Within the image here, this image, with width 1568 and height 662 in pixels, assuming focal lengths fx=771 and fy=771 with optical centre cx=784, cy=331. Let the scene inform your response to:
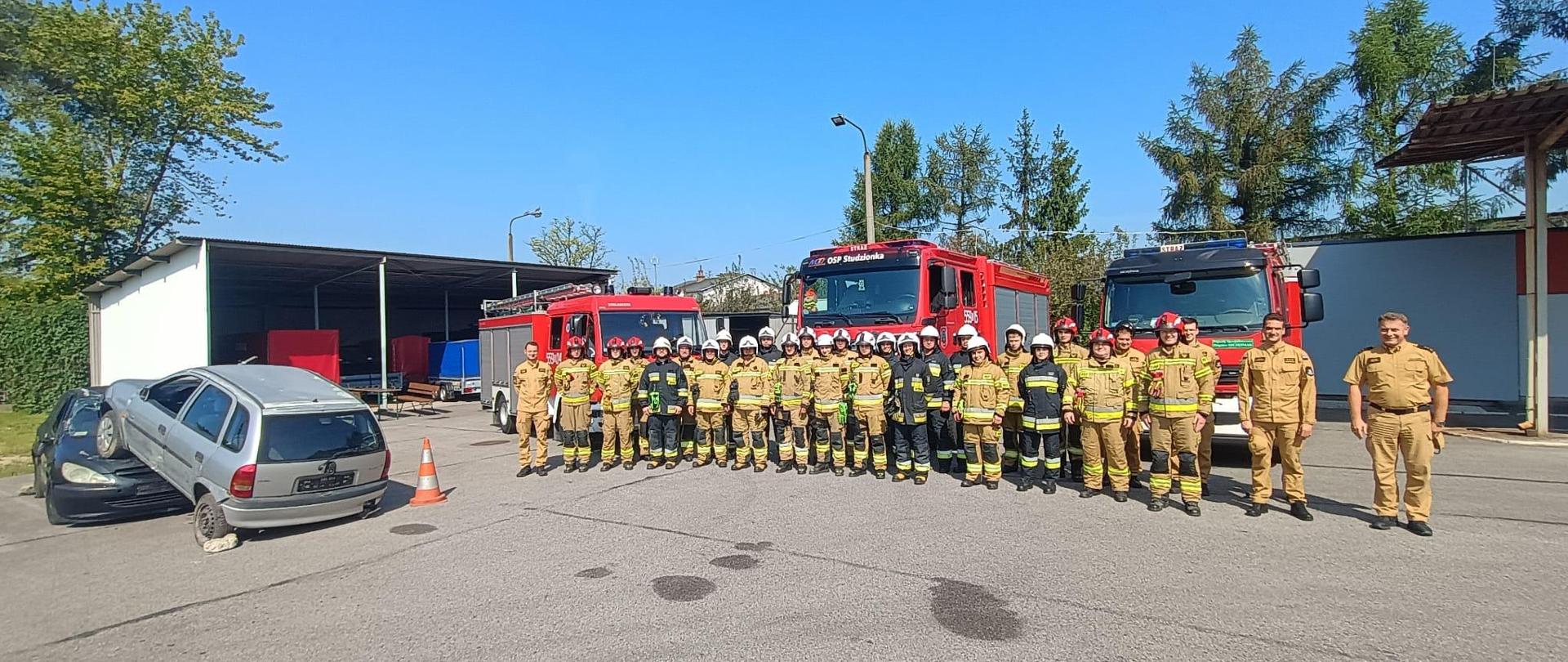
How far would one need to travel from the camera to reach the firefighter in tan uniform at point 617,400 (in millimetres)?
10016

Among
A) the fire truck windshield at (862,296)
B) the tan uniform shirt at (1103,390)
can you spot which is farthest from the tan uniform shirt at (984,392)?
the fire truck windshield at (862,296)

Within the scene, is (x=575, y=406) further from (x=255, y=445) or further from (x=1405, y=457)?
(x=1405, y=457)

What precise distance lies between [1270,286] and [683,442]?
7.78m

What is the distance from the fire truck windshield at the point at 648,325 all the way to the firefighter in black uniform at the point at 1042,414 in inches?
257

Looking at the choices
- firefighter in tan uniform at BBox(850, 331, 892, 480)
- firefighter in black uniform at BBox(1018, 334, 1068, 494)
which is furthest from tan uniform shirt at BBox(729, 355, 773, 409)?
firefighter in black uniform at BBox(1018, 334, 1068, 494)

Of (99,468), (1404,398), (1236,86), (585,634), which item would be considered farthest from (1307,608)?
(1236,86)

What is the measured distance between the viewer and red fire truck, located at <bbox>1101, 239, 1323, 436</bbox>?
8875 millimetres

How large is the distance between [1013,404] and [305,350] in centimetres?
2165

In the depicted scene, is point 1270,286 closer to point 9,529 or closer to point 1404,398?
point 1404,398

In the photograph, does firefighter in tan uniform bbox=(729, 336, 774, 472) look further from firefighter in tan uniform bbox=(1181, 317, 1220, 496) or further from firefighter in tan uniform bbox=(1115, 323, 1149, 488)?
firefighter in tan uniform bbox=(1181, 317, 1220, 496)

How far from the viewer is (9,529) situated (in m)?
8.04

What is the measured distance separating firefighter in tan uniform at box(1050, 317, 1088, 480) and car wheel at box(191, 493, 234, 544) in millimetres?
→ 7974

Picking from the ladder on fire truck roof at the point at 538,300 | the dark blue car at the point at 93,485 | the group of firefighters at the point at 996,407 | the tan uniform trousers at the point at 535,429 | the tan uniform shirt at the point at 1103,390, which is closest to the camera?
the group of firefighters at the point at 996,407

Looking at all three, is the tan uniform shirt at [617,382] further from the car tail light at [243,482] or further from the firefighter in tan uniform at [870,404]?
the car tail light at [243,482]
